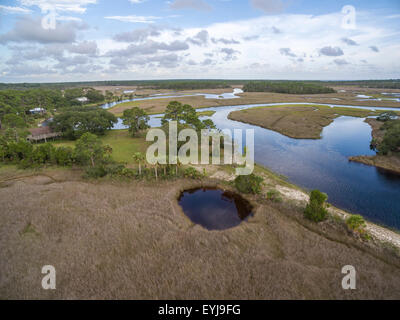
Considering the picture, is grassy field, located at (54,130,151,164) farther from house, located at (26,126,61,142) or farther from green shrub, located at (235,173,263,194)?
green shrub, located at (235,173,263,194)

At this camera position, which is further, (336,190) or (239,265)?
(336,190)

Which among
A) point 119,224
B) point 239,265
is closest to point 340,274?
point 239,265

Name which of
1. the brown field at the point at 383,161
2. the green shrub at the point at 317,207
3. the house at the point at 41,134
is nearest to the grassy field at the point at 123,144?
the house at the point at 41,134

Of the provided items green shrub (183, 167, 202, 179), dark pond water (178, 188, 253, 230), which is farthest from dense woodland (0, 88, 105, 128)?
dark pond water (178, 188, 253, 230)

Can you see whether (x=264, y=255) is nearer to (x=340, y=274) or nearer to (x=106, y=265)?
(x=340, y=274)

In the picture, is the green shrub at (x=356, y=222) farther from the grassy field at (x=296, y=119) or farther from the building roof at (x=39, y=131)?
the building roof at (x=39, y=131)
